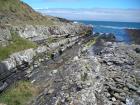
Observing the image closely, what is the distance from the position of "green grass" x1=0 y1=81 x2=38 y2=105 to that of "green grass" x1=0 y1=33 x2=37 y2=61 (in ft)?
16.0

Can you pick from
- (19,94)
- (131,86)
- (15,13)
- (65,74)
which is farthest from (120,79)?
(15,13)

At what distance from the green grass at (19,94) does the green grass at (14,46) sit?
4.87 meters

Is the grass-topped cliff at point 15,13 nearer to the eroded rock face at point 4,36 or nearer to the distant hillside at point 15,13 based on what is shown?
the distant hillside at point 15,13

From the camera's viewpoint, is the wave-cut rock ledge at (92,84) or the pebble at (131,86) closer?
the wave-cut rock ledge at (92,84)

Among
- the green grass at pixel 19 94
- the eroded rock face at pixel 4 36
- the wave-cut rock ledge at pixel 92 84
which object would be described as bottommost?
the green grass at pixel 19 94

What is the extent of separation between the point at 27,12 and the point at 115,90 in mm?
46781

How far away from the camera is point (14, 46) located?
1698 inches

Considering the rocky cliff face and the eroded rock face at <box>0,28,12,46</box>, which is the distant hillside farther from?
the eroded rock face at <box>0,28,12,46</box>

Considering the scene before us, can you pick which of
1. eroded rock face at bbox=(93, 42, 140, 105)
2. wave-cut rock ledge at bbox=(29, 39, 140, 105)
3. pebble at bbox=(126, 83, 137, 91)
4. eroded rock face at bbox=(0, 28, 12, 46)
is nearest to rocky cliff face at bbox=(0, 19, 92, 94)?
eroded rock face at bbox=(0, 28, 12, 46)

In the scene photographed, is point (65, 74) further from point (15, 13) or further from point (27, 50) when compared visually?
point (15, 13)

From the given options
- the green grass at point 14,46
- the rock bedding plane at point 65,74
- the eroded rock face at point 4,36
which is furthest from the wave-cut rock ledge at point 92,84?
the eroded rock face at point 4,36

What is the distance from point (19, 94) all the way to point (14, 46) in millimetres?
12762

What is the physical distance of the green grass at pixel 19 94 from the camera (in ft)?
99.4

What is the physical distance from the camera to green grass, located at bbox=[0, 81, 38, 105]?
30284 millimetres
